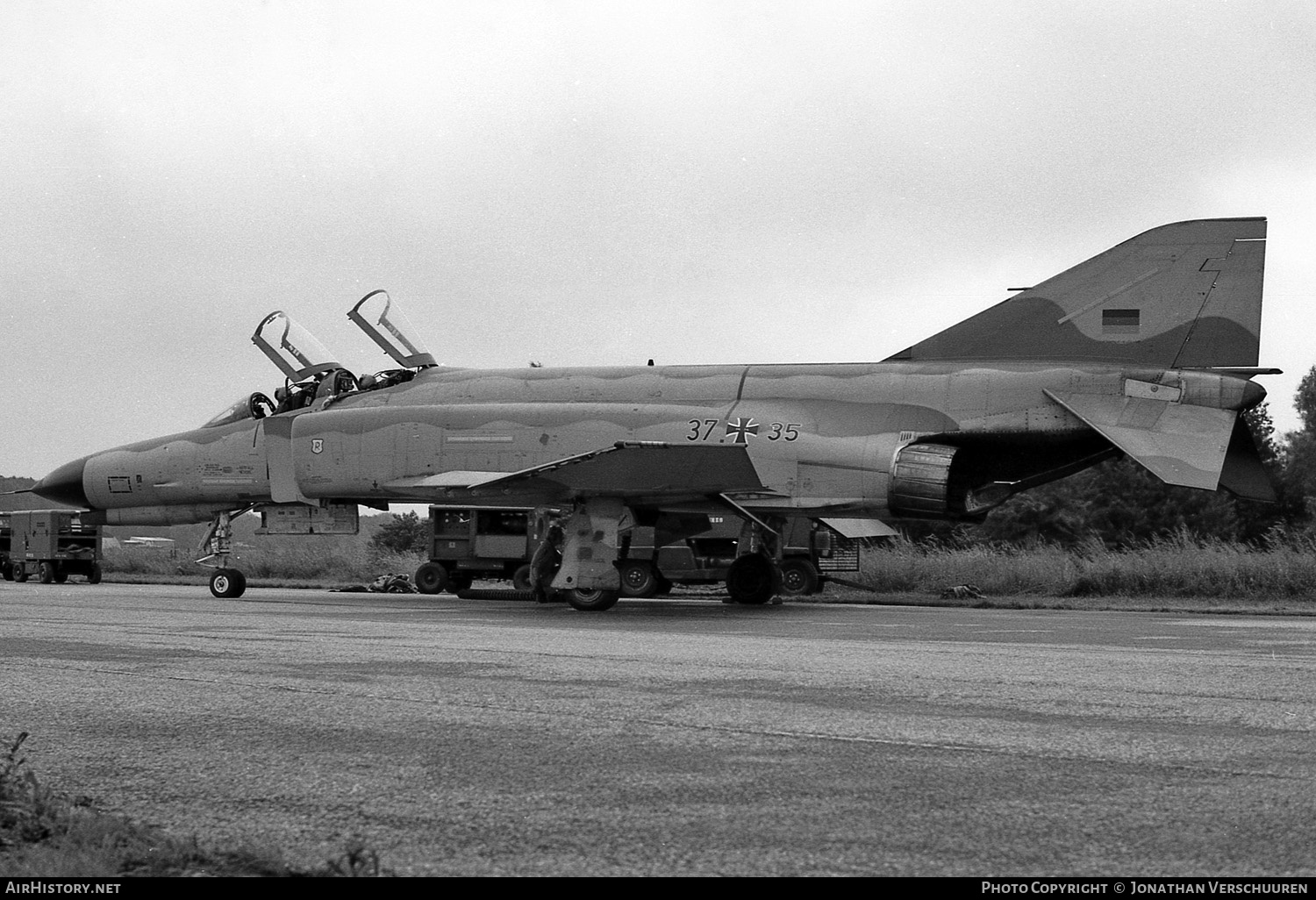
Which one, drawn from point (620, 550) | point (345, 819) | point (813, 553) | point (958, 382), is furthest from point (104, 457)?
point (345, 819)

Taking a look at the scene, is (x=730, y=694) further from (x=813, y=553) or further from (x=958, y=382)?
(x=813, y=553)

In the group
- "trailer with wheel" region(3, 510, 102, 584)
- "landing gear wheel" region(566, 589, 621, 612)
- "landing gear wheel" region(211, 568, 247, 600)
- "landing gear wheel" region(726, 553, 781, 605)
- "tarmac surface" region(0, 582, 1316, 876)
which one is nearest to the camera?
"tarmac surface" region(0, 582, 1316, 876)

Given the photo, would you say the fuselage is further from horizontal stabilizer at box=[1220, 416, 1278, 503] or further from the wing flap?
horizontal stabilizer at box=[1220, 416, 1278, 503]

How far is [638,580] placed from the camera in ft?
64.4

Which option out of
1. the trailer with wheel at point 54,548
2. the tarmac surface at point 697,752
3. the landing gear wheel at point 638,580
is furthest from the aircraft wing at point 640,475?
the trailer with wheel at point 54,548

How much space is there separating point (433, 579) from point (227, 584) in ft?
17.8

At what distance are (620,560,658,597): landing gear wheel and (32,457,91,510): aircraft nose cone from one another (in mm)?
9848

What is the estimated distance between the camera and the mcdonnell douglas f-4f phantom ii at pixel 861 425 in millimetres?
16297

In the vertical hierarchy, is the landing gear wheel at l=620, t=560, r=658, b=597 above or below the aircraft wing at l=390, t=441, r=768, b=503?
below

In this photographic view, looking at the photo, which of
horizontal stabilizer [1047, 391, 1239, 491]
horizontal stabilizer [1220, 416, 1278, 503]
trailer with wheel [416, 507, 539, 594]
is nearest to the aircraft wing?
horizontal stabilizer [1047, 391, 1239, 491]

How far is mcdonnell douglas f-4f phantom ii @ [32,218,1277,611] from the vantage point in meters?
16.3

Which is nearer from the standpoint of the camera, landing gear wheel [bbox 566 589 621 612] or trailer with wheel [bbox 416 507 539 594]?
Result: landing gear wheel [bbox 566 589 621 612]

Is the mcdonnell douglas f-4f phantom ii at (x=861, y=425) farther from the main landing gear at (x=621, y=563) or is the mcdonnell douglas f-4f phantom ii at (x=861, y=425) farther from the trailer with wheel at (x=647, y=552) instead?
the trailer with wheel at (x=647, y=552)

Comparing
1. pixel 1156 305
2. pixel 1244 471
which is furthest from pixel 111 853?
pixel 1244 471
